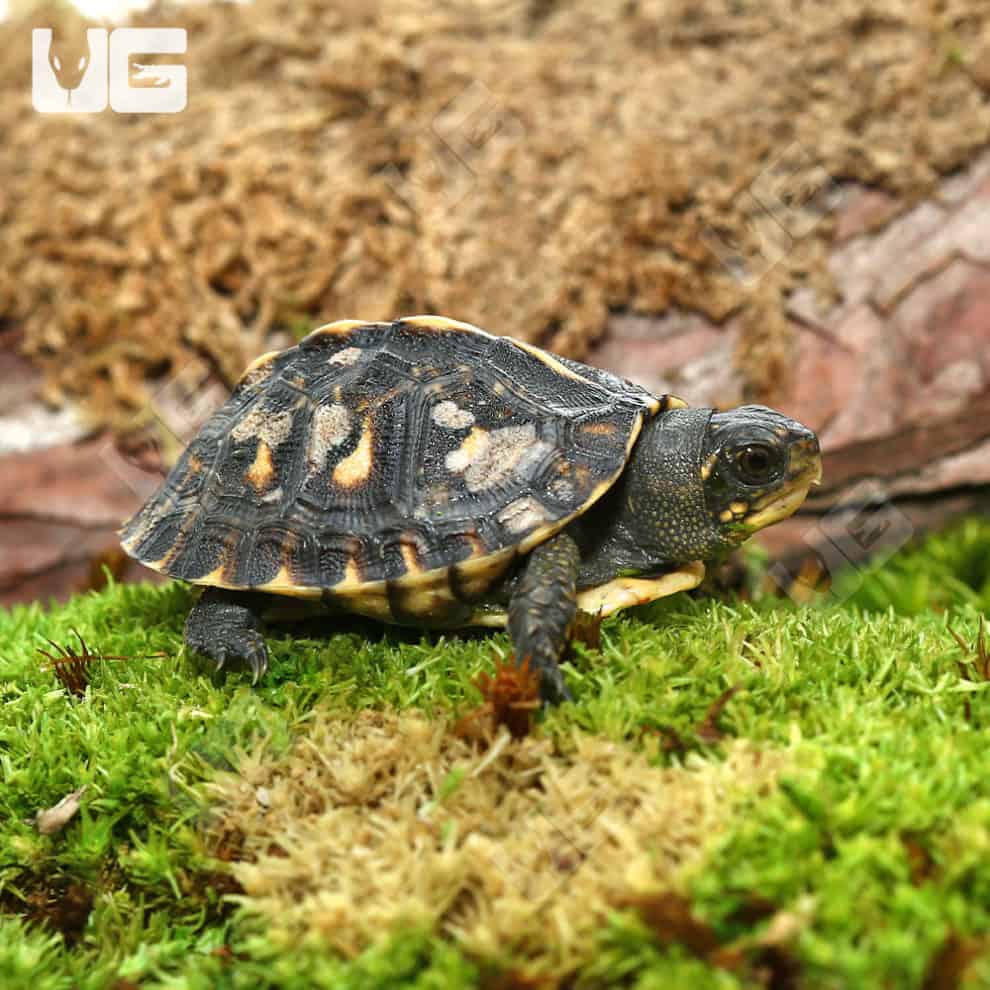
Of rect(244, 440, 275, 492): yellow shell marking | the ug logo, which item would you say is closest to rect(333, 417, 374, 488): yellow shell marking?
rect(244, 440, 275, 492): yellow shell marking

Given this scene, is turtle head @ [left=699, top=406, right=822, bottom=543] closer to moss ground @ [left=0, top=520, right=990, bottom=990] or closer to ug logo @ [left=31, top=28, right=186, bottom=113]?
moss ground @ [left=0, top=520, right=990, bottom=990]

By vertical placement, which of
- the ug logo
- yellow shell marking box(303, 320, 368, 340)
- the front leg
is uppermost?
the ug logo

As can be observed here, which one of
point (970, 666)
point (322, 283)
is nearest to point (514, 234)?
point (322, 283)

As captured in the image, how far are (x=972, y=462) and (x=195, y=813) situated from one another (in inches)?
168

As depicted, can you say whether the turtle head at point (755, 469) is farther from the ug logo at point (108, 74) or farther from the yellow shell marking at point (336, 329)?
the ug logo at point (108, 74)

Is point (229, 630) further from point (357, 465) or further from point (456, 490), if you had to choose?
point (456, 490)

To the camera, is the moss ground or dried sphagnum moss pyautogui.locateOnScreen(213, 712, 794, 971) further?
dried sphagnum moss pyautogui.locateOnScreen(213, 712, 794, 971)

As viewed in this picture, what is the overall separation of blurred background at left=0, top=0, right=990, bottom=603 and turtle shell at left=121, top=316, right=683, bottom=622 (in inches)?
78.2

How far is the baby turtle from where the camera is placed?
2.55 metres

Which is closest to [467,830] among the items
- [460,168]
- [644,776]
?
[644,776]

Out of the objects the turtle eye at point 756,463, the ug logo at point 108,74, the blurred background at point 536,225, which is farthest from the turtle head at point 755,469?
the ug logo at point 108,74

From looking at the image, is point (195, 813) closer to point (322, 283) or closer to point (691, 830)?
point (691, 830)

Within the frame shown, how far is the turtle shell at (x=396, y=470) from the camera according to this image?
2541 mm

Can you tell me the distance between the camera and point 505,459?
2617 mm
